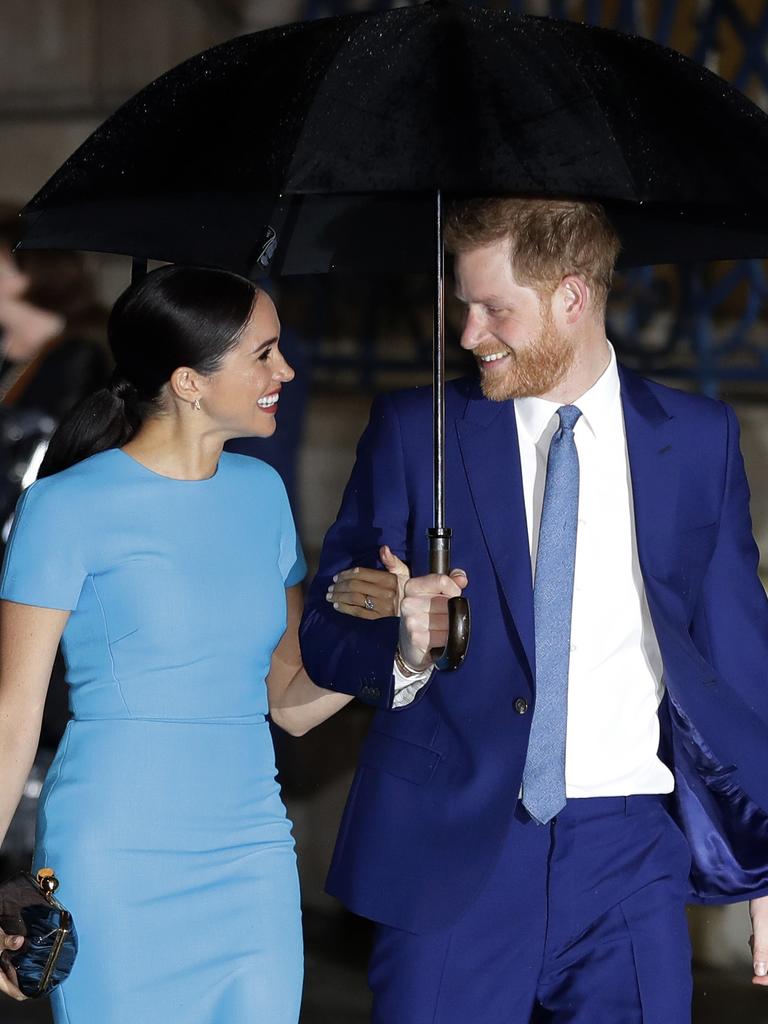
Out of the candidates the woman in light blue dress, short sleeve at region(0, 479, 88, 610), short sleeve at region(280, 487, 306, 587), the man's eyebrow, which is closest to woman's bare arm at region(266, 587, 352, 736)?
short sleeve at region(280, 487, 306, 587)

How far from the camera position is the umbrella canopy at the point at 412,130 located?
2.64 metres

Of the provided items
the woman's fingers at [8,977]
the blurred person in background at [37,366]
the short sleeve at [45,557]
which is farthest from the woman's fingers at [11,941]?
the blurred person in background at [37,366]

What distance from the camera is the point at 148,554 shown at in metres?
3.20

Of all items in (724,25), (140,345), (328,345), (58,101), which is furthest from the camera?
(58,101)

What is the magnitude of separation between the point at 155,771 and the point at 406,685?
48cm

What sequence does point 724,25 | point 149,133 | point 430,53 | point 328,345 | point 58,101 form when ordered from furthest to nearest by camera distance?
point 58,101 → point 328,345 → point 724,25 → point 149,133 → point 430,53

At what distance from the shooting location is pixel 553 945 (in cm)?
311

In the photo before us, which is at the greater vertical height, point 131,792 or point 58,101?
point 58,101

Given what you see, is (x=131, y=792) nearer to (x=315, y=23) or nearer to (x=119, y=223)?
(x=119, y=223)

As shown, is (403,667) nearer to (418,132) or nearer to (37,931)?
(37,931)

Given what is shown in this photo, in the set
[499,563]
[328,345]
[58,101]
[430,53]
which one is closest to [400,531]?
[499,563]

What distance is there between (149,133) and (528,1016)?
1.67 meters

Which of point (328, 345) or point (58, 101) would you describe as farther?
point (58, 101)

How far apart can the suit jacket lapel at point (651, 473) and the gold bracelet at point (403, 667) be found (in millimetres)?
467
